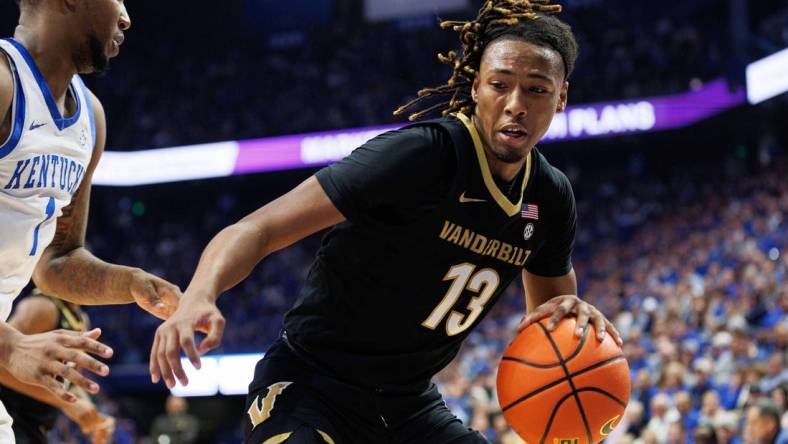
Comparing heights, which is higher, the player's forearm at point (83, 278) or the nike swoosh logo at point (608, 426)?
the nike swoosh logo at point (608, 426)

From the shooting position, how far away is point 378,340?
2898 millimetres

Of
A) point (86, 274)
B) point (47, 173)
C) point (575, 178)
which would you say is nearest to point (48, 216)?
point (47, 173)

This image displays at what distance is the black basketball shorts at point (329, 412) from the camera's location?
9.01 feet

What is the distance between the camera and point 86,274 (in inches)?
125

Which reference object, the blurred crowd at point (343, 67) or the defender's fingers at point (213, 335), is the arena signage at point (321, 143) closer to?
the blurred crowd at point (343, 67)

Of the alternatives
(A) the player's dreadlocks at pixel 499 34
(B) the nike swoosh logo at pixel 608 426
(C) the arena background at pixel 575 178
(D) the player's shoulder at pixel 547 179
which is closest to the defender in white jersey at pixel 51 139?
(A) the player's dreadlocks at pixel 499 34

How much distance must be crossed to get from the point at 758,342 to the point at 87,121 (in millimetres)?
7648

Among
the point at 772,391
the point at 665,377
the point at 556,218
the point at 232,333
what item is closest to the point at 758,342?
the point at 665,377

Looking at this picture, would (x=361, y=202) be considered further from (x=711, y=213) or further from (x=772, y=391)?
(x=711, y=213)

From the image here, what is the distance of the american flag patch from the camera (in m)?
3.04

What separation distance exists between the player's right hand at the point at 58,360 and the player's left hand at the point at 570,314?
5.21 feet

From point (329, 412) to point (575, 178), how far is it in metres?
17.7

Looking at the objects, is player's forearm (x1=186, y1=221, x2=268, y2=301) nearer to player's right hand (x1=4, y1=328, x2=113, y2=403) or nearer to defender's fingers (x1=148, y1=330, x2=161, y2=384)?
defender's fingers (x1=148, y1=330, x2=161, y2=384)

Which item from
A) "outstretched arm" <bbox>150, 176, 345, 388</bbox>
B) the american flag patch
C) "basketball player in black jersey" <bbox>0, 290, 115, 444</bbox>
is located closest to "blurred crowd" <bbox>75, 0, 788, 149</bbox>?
"basketball player in black jersey" <bbox>0, 290, 115, 444</bbox>
